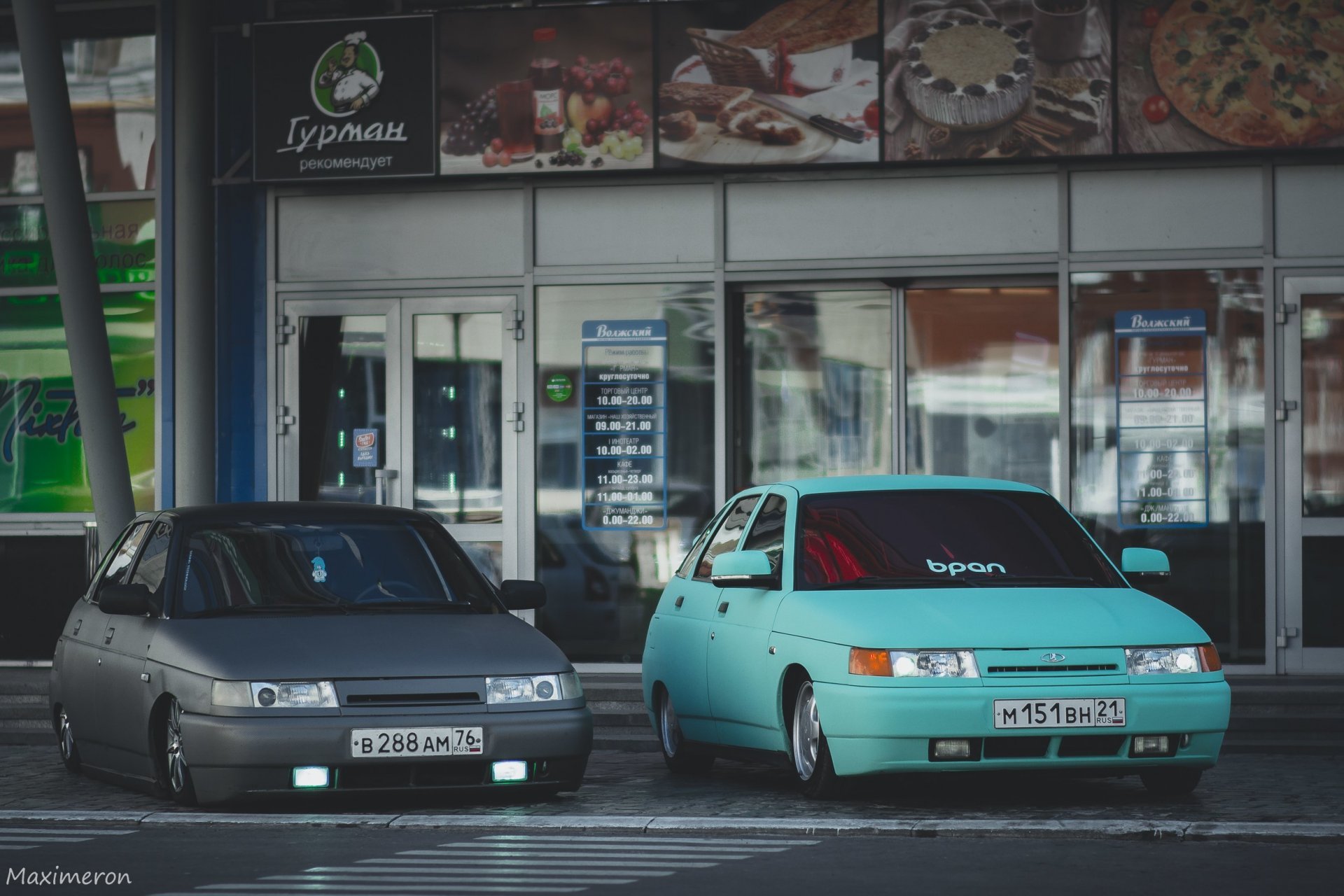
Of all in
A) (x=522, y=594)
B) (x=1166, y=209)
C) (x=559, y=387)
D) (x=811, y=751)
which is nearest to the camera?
(x=811, y=751)

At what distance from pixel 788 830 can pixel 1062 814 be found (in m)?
1.18

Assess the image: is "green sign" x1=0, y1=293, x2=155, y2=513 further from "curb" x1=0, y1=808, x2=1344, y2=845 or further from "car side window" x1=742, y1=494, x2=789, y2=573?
"curb" x1=0, y1=808, x2=1344, y2=845

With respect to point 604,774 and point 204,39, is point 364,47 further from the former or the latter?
point 604,774

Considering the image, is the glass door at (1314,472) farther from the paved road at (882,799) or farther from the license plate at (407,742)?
the license plate at (407,742)

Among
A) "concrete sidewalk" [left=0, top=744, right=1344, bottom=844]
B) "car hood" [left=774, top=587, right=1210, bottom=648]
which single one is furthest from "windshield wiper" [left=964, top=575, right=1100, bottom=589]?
"concrete sidewalk" [left=0, top=744, right=1344, bottom=844]

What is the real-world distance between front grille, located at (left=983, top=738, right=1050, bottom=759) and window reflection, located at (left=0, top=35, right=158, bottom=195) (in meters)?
9.79

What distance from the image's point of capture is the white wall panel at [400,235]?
15.7 meters

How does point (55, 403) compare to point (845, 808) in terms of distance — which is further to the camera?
point (55, 403)

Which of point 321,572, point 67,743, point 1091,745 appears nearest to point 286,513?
point 321,572

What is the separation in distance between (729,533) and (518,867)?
3.73 meters

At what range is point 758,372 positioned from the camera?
1548 centimetres

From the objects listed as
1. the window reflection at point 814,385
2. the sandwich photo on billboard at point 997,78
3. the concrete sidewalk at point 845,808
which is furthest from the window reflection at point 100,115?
the concrete sidewalk at point 845,808

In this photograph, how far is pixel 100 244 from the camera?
16328 millimetres

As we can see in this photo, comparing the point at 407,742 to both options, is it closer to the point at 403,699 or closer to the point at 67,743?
the point at 403,699
